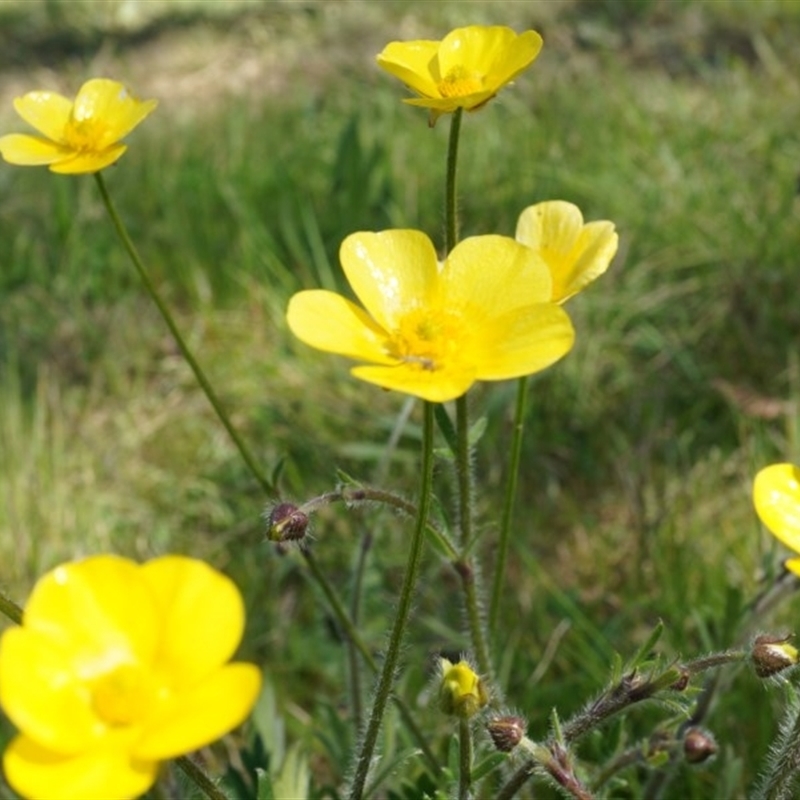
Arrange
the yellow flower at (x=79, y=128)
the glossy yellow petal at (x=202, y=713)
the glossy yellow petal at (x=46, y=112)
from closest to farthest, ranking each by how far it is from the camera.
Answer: the glossy yellow petal at (x=202, y=713) < the yellow flower at (x=79, y=128) < the glossy yellow petal at (x=46, y=112)

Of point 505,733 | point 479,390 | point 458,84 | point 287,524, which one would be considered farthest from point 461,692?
point 479,390

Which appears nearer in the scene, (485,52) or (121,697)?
(121,697)

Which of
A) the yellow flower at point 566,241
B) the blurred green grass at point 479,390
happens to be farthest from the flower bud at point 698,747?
the yellow flower at point 566,241

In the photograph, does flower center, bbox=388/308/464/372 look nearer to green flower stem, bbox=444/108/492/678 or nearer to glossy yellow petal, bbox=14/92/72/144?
green flower stem, bbox=444/108/492/678

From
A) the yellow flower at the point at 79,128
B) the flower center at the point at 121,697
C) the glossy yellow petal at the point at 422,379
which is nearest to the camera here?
the flower center at the point at 121,697

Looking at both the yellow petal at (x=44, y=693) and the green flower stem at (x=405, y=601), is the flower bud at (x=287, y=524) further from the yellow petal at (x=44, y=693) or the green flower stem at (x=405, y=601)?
the yellow petal at (x=44, y=693)

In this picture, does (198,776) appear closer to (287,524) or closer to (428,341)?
(287,524)

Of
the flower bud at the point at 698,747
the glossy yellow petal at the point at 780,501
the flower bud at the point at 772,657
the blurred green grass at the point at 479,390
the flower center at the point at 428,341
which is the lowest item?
the blurred green grass at the point at 479,390
